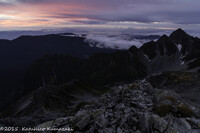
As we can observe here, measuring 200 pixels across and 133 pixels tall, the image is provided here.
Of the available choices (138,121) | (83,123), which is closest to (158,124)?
(138,121)

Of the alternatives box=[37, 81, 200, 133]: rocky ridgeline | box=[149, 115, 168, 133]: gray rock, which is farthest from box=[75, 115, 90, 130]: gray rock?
box=[149, 115, 168, 133]: gray rock

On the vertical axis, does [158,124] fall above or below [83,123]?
above

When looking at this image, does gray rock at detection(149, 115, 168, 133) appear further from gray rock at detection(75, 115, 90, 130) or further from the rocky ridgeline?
gray rock at detection(75, 115, 90, 130)

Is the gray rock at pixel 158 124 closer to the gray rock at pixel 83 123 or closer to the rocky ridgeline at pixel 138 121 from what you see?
the rocky ridgeline at pixel 138 121

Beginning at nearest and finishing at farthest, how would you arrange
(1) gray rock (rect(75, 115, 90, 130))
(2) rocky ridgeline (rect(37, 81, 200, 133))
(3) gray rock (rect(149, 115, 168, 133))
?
1. (3) gray rock (rect(149, 115, 168, 133))
2. (2) rocky ridgeline (rect(37, 81, 200, 133))
3. (1) gray rock (rect(75, 115, 90, 130))

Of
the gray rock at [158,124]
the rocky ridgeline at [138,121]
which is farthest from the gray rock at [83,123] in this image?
the gray rock at [158,124]

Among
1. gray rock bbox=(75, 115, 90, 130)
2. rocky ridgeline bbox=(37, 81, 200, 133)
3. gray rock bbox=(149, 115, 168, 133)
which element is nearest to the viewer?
gray rock bbox=(149, 115, 168, 133)

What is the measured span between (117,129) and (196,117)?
16484mm

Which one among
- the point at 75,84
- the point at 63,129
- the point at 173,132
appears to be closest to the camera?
the point at 173,132

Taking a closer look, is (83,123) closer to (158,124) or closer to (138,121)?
(138,121)

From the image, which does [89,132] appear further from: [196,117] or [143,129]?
[196,117]

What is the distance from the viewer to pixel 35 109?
85.4m

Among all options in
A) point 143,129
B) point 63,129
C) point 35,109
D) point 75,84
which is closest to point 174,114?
point 143,129

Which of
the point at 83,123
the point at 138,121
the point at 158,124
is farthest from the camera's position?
the point at 83,123
